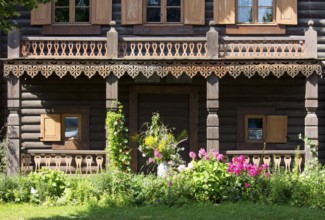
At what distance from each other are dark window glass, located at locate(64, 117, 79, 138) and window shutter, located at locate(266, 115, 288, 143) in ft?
18.4

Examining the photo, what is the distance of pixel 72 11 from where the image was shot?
1644 cm

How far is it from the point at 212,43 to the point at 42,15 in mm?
5130

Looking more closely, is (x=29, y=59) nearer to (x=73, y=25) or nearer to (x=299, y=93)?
(x=73, y=25)

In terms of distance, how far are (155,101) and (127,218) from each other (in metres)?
6.84

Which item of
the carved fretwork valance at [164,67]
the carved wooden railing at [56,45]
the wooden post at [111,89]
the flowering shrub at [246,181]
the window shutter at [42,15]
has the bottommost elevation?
the flowering shrub at [246,181]

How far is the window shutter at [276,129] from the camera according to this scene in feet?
53.9

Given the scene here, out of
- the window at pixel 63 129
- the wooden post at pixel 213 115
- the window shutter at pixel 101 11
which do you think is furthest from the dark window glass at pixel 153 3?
the window at pixel 63 129

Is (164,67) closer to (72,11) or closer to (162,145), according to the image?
(162,145)

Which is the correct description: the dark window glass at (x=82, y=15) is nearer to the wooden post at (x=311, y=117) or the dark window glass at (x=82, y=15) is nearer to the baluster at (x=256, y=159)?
the baluster at (x=256, y=159)

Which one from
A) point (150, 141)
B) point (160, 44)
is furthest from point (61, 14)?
point (150, 141)

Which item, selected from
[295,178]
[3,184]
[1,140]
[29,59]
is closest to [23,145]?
[1,140]

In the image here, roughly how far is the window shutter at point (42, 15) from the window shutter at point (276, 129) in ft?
23.0

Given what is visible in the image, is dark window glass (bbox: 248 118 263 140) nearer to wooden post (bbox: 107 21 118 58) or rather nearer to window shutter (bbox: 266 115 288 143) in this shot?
window shutter (bbox: 266 115 288 143)

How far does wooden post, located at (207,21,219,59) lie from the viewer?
1452cm
